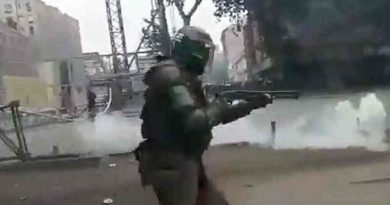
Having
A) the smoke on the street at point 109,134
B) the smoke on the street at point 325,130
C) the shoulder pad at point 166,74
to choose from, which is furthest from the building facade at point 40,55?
the shoulder pad at point 166,74

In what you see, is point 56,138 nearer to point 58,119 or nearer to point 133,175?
point 58,119

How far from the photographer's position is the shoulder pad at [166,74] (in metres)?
1.35

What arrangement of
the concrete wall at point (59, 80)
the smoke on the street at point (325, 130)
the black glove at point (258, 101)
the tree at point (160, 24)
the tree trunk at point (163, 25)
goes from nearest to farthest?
the black glove at point (258, 101), the tree trunk at point (163, 25), the tree at point (160, 24), the concrete wall at point (59, 80), the smoke on the street at point (325, 130)

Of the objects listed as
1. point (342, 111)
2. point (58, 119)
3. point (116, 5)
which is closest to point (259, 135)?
point (342, 111)

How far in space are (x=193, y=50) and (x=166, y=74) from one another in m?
0.08

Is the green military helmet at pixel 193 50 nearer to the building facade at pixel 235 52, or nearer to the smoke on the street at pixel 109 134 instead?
the building facade at pixel 235 52

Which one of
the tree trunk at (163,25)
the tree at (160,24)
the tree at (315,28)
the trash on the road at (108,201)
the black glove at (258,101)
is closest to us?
the black glove at (258,101)

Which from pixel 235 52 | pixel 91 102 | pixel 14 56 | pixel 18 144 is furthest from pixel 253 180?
pixel 18 144

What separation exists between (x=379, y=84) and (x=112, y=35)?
2.82 feet

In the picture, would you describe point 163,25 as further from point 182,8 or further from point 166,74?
point 166,74

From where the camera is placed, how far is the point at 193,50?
1394 millimetres

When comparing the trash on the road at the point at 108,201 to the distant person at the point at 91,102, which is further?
the trash on the road at the point at 108,201

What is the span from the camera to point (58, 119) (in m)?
→ 3.23

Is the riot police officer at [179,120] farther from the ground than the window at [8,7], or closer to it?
closer to it
